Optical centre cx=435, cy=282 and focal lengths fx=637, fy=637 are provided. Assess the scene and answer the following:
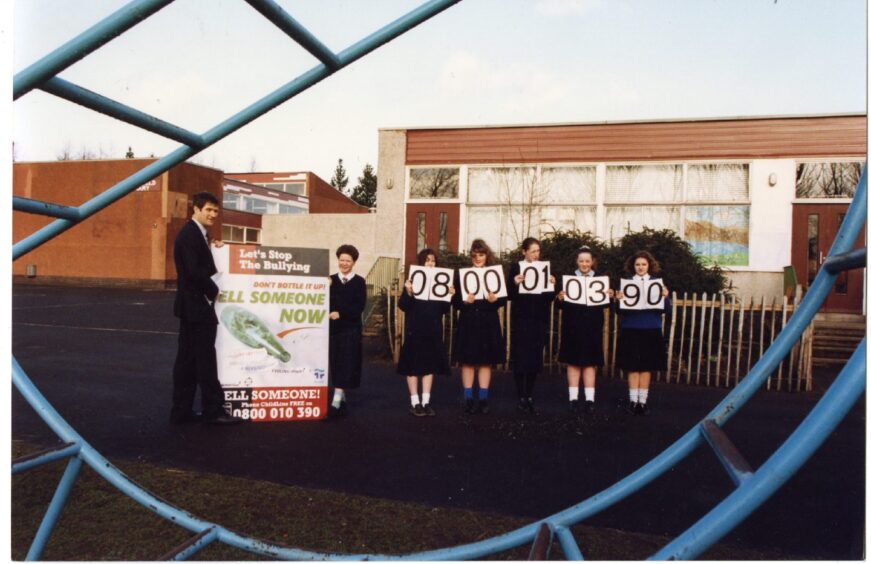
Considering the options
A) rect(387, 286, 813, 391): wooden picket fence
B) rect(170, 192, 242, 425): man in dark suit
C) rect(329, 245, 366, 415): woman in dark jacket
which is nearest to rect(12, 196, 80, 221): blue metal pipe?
rect(170, 192, 242, 425): man in dark suit

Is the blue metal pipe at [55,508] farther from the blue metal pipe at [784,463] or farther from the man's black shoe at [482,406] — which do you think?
the man's black shoe at [482,406]

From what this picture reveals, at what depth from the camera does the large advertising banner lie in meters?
5.16

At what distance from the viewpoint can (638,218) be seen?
12.9 meters

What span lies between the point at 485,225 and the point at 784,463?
41.9ft

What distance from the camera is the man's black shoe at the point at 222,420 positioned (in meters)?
5.05

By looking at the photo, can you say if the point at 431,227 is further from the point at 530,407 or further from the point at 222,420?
the point at 222,420

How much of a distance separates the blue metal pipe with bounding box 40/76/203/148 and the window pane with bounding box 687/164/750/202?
12363 millimetres

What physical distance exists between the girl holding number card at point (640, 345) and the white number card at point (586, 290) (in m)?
0.17

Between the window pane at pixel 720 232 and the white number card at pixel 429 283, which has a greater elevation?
the window pane at pixel 720 232

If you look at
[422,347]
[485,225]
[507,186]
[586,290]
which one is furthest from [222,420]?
[507,186]

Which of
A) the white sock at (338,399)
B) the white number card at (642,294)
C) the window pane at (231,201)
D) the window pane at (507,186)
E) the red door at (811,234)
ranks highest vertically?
the window pane at (231,201)

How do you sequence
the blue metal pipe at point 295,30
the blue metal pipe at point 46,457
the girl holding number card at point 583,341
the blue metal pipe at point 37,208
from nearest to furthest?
the blue metal pipe at point 295,30
the blue metal pipe at point 37,208
the blue metal pipe at point 46,457
the girl holding number card at point 583,341

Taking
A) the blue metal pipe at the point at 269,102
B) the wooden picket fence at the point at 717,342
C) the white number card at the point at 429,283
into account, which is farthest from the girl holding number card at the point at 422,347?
the blue metal pipe at the point at 269,102

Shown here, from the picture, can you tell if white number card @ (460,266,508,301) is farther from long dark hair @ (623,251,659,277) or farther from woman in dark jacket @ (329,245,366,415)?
long dark hair @ (623,251,659,277)
